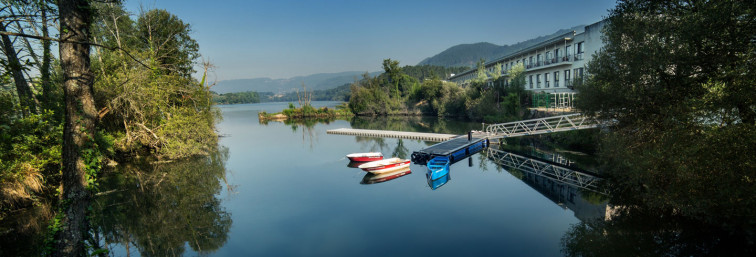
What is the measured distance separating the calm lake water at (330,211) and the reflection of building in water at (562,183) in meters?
0.11

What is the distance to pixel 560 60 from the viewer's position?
4181 cm

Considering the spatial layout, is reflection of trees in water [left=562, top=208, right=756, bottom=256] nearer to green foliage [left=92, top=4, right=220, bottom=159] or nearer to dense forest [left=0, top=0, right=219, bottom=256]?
dense forest [left=0, top=0, right=219, bottom=256]

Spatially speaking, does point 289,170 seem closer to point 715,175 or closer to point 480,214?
point 480,214

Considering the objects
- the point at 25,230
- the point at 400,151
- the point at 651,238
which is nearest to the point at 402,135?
the point at 400,151

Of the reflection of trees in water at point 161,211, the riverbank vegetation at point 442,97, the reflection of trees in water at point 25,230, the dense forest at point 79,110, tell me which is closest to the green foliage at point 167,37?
the dense forest at point 79,110

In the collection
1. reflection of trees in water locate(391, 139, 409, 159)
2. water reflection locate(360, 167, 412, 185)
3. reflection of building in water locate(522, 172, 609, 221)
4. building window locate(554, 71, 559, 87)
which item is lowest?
reflection of building in water locate(522, 172, 609, 221)

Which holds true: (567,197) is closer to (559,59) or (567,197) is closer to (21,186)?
(21,186)

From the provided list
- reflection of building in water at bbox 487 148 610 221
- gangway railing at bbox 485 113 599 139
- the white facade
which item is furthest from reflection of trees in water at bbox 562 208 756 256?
the white facade

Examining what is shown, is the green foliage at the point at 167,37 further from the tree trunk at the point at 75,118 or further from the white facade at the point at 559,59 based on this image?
the white facade at the point at 559,59

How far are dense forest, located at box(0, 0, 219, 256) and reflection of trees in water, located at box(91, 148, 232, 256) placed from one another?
7.10ft

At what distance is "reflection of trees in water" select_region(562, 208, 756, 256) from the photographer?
11680 mm

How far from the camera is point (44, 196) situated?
16719 millimetres

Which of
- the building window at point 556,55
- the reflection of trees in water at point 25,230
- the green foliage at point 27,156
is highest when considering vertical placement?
the building window at point 556,55

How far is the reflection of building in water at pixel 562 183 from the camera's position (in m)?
16.4
